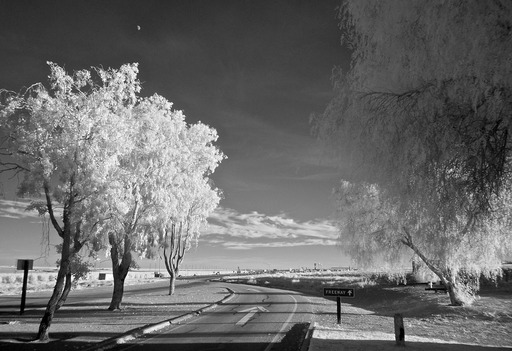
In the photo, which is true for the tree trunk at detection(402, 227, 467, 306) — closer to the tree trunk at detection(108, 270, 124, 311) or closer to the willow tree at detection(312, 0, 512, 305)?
the willow tree at detection(312, 0, 512, 305)

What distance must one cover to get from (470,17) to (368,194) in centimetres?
2147

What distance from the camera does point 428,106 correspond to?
7.63 m

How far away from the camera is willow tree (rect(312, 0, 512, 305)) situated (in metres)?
6.55

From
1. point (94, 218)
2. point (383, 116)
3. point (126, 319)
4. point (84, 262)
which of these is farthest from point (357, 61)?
point (126, 319)

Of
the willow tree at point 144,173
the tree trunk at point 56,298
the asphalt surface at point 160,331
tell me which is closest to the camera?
the asphalt surface at point 160,331

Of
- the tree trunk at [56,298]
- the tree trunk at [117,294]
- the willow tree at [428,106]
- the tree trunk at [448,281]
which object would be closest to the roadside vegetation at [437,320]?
the tree trunk at [448,281]

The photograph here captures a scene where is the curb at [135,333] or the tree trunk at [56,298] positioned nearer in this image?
the curb at [135,333]

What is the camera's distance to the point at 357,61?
9.37 meters

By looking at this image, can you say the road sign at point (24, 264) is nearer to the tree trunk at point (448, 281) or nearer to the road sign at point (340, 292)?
the road sign at point (340, 292)

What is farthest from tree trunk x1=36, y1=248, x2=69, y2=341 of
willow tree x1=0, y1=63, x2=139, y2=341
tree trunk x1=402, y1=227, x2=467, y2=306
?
tree trunk x1=402, y1=227, x2=467, y2=306

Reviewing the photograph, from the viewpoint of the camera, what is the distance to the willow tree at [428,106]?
655 centimetres

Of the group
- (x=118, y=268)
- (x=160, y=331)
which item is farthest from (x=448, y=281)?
(x=118, y=268)

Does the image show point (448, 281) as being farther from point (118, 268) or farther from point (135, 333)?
point (118, 268)

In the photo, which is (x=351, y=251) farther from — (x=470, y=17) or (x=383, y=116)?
(x=470, y=17)
